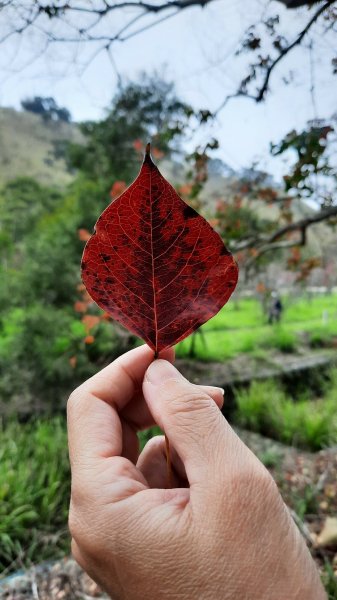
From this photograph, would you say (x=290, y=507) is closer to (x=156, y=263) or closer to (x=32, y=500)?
(x=32, y=500)

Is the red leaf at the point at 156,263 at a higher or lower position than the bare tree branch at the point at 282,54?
lower

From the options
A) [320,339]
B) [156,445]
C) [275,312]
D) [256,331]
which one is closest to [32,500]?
[156,445]

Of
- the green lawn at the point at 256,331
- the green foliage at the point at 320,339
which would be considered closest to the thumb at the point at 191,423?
the green lawn at the point at 256,331

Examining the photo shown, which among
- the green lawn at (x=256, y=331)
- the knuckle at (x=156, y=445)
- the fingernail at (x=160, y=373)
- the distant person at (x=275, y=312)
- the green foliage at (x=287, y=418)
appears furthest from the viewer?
the distant person at (x=275, y=312)

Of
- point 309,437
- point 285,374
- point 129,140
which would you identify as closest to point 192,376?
point 285,374

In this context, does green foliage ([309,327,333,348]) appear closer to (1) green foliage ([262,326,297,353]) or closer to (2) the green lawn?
(2) the green lawn

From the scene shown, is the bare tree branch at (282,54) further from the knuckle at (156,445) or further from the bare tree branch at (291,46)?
the knuckle at (156,445)
